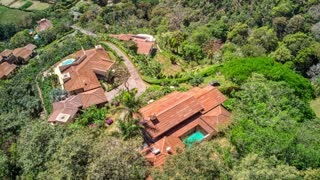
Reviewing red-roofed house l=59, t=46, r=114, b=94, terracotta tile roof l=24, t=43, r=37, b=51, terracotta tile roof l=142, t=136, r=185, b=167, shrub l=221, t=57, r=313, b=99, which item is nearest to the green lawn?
terracotta tile roof l=24, t=43, r=37, b=51

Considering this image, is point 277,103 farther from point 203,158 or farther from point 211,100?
point 203,158

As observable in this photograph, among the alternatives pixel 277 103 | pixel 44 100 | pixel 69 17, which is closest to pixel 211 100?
pixel 277 103

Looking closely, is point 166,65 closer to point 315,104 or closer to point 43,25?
point 315,104

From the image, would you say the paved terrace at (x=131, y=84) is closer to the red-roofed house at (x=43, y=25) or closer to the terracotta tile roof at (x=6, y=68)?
the terracotta tile roof at (x=6, y=68)

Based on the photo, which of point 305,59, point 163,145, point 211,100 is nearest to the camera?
point 163,145

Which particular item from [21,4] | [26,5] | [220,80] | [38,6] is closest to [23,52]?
[220,80]
